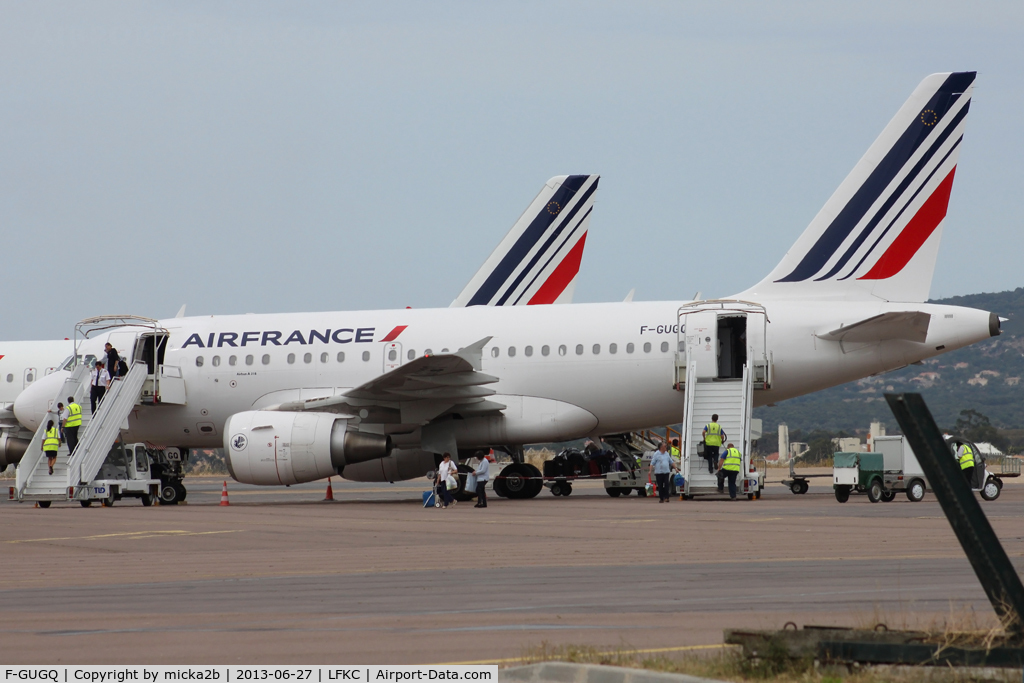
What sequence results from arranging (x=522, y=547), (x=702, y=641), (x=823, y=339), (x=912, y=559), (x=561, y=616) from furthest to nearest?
(x=823, y=339)
(x=522, y=547)
(x=912, y=559)
(x=561, y=616)
(x=702, y=641)

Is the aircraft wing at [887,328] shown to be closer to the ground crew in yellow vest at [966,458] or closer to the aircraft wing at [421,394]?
the ground crew in yellow vest at [966,458]

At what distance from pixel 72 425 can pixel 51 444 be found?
27.6 inches

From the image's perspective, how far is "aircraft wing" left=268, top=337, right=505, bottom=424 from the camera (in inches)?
953

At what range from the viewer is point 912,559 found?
12.4 m

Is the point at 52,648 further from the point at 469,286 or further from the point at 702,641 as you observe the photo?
the point at 469,286

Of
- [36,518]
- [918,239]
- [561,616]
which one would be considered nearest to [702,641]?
[561,616]

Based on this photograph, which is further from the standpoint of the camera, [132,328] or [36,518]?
[132,328]

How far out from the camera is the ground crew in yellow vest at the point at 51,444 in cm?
2542

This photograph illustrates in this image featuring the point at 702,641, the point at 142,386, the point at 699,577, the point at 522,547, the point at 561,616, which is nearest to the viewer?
the point at 702,641

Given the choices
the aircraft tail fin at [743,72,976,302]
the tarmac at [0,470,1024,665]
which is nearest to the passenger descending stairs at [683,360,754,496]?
the aircraft tail fin at [743,72,976,302]

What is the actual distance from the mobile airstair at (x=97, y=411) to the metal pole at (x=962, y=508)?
22320 mm

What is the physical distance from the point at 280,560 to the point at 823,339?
14.5 m

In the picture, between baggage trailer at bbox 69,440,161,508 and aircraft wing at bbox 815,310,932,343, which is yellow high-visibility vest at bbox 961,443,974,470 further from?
baggage trailer at bbox 69,440,161,508

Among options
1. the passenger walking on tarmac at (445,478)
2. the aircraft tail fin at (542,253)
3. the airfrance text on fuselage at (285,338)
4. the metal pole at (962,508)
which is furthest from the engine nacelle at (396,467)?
the metal pole at (962,508)
